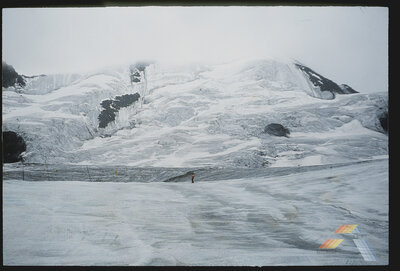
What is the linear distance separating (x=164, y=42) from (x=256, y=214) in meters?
A: 1.36

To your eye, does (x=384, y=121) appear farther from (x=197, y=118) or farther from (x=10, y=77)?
(x=10, y=77)

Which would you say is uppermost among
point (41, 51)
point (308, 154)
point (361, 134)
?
point (41, 51)

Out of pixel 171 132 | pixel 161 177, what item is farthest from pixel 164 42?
pixel 161 177

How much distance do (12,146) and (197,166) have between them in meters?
1.28

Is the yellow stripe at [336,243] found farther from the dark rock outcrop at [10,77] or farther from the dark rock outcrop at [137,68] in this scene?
the dark rock outcrop at [10,77]

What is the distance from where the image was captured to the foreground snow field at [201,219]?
213cm

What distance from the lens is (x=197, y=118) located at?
234 centimetres

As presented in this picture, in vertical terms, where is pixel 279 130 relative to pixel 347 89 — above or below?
below

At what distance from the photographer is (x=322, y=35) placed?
231 centimetres

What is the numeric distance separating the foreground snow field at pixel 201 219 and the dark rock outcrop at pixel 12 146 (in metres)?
0.16

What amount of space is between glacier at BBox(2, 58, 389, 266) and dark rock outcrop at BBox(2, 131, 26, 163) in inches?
1.4

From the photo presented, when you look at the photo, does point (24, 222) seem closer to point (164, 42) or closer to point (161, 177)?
point (161, 177)

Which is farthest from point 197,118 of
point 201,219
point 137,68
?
point 201,219

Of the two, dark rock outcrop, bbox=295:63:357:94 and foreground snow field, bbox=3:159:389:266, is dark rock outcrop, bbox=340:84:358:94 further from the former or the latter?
foreground snow field, bbox=3:159:389:266
